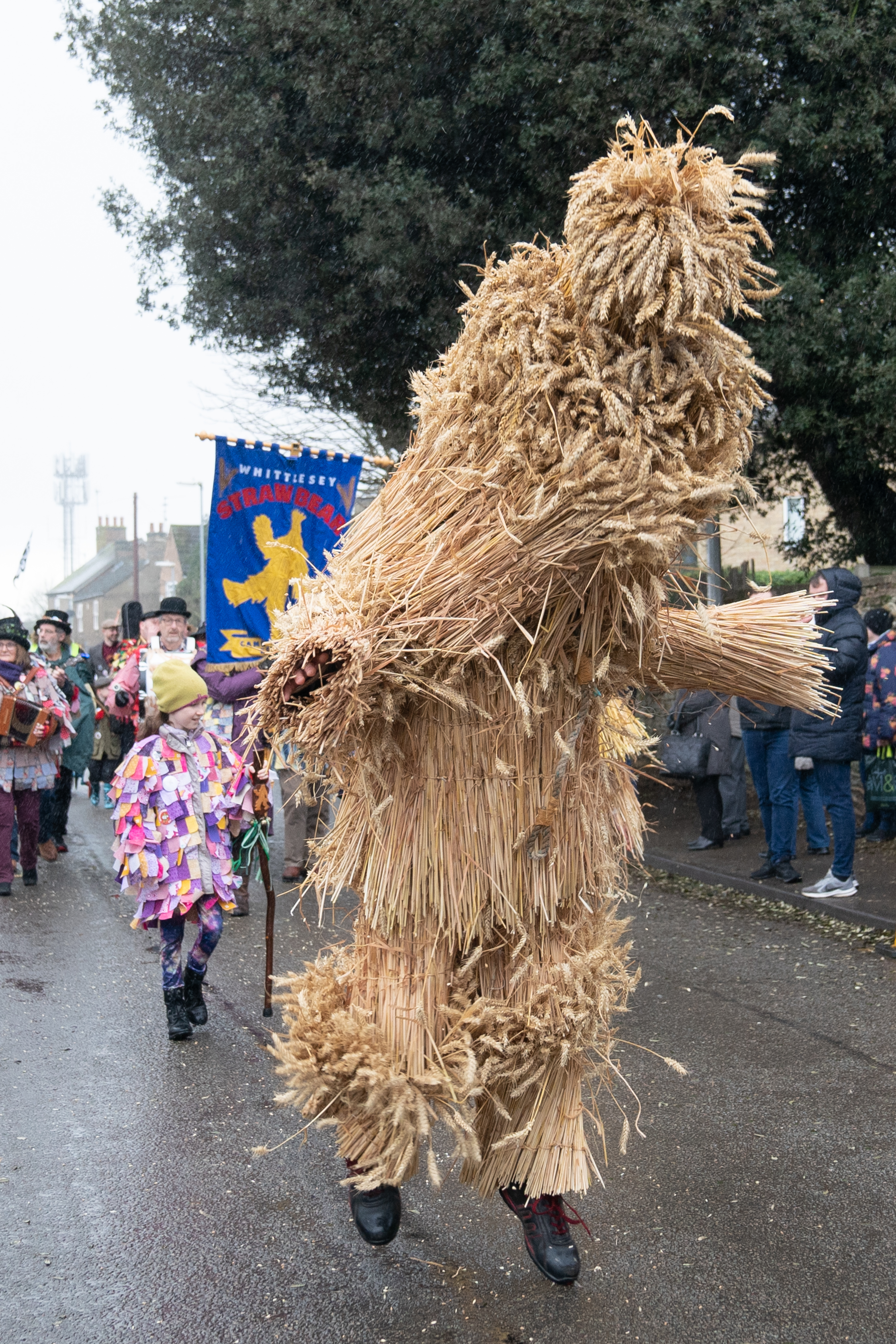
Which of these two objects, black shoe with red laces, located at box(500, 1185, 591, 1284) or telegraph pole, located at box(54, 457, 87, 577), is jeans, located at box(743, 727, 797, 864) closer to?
black shoe with red laces, located at box(500, 1185, 591, 1284)

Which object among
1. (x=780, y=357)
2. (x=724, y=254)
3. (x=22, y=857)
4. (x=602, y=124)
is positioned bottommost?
(x=22, y=857)

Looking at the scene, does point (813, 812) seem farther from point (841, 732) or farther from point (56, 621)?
point (56, 621)

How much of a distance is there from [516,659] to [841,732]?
489cm

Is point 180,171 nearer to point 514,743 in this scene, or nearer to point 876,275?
point 876,275

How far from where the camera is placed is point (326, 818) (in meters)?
8.49

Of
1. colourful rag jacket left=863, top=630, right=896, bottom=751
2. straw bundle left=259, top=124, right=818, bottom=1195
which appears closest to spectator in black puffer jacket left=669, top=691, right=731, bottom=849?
colourful rag jacket left=863, top=630, right=896, bottom=751

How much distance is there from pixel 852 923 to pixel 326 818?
370 centimetres

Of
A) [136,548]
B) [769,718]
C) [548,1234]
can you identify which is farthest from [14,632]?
[136,548]

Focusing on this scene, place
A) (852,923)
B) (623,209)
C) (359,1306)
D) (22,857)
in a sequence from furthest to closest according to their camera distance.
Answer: (22,857)
(852,923)
(359,1306)
(623,209)

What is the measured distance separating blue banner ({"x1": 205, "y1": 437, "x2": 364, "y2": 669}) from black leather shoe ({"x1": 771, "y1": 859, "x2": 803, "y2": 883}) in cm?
399

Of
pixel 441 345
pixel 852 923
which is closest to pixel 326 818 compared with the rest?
pixel 852 923

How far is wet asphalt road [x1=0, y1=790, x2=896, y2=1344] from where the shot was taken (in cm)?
285

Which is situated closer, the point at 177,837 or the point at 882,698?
the point at 177,837

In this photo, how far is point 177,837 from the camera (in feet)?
16.0
